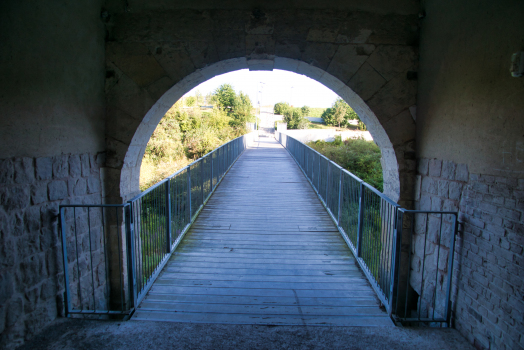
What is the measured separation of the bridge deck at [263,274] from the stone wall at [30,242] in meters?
0.84

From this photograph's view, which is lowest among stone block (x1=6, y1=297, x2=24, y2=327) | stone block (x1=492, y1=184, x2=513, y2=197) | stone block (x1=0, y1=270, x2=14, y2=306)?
stone block (x1=6, y1=297, x2=24, y2=327)

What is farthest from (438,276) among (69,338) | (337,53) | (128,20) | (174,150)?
(174,150)

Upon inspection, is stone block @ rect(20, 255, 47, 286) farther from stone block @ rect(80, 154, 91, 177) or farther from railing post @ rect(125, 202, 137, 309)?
stone block @ rect(80, 154, 91, 177)

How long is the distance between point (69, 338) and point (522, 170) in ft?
12.2

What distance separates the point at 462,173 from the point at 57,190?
3810mm

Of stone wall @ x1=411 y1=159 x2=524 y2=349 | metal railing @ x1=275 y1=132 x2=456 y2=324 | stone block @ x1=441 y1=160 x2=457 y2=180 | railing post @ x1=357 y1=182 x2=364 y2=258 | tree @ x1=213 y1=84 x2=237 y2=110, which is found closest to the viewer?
stone wall @ x1=411 y1=159 x2=524 y2=349

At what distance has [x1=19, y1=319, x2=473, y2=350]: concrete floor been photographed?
8.31ft

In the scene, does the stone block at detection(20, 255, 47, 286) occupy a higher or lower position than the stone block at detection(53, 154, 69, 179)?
lower

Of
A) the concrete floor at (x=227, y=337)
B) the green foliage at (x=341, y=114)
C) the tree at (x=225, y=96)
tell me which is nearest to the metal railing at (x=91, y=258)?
the concrete floor at (x=227, y=337)

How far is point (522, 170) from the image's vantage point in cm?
227

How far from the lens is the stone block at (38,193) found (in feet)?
8.90

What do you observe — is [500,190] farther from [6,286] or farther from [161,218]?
[6,286]

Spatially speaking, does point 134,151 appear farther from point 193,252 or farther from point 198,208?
point 198,208

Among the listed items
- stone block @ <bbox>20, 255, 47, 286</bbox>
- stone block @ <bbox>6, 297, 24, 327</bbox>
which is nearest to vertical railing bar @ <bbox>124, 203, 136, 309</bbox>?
stone block @ <bbox>20, 255, 47, 286</bbox>
